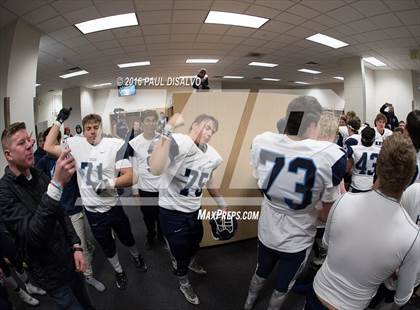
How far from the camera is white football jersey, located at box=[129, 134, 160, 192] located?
2.32 m

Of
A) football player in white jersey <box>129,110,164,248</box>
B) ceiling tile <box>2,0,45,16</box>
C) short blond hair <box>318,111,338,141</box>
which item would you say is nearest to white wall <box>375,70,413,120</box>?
short blond hair <box>318,111,338,141</box>

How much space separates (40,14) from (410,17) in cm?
635

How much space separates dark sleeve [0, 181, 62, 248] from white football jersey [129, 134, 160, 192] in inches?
52.4

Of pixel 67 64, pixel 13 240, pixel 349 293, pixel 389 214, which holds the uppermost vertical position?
pixel 67 64

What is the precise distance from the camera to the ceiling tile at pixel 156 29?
384cm

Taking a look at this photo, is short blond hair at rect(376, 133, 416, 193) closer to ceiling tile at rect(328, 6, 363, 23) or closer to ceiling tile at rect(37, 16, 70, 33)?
ceiling tile at rect(328, 6, 363, 23)

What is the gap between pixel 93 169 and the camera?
5.72ft

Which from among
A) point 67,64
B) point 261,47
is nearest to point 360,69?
point 261,47

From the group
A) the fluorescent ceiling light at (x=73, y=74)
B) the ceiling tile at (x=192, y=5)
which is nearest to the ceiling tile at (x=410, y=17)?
the ceiling tile at (x=192, y=5)

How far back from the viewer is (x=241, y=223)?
255 cm

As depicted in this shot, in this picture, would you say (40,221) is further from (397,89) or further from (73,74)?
(397,89)

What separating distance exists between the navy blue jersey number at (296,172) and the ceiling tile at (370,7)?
3.92 metres

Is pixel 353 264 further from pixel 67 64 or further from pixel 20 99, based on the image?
pixel 67 64

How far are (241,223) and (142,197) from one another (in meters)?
1.15
